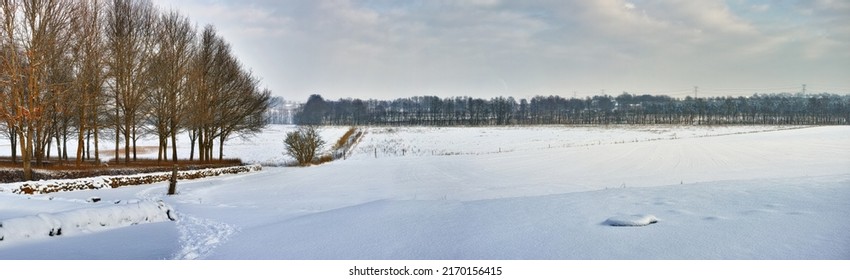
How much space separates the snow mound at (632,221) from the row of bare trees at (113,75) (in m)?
16.1

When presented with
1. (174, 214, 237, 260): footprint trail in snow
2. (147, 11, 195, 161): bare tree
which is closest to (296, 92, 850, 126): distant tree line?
(174, 214, 237, 260): footprint trail in snow

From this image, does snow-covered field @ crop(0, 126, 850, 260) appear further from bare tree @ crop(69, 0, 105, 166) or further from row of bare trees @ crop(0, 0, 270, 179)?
bare tree @ crop(69, 0, 105, 166)

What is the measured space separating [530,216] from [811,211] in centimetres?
289

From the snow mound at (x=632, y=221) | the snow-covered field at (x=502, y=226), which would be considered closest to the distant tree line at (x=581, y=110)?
the snow-covered field at (x=502, y=226)

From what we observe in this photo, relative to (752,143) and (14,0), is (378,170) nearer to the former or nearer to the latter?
(14,0)

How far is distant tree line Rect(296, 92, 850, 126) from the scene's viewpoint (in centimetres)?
862

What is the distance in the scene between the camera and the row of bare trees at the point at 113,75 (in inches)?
579

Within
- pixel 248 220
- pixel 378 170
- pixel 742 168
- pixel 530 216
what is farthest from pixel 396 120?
pixel 530 216

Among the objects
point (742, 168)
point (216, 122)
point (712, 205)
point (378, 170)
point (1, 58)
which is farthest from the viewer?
point (216, 122)

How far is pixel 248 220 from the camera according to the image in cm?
859

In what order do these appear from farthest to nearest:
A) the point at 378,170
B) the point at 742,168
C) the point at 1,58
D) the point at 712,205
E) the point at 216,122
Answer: the point at 216,122
the point at 378,170
the point at 742,168
the point at 1,58
the point at 712,205

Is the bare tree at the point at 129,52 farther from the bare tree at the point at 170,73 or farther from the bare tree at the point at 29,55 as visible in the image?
the bare tree at the point at 29,55

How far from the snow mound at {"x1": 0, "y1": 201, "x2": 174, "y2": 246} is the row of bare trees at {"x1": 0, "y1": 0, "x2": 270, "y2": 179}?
9.80 meters

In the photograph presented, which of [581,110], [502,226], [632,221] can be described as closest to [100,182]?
[502,226]
